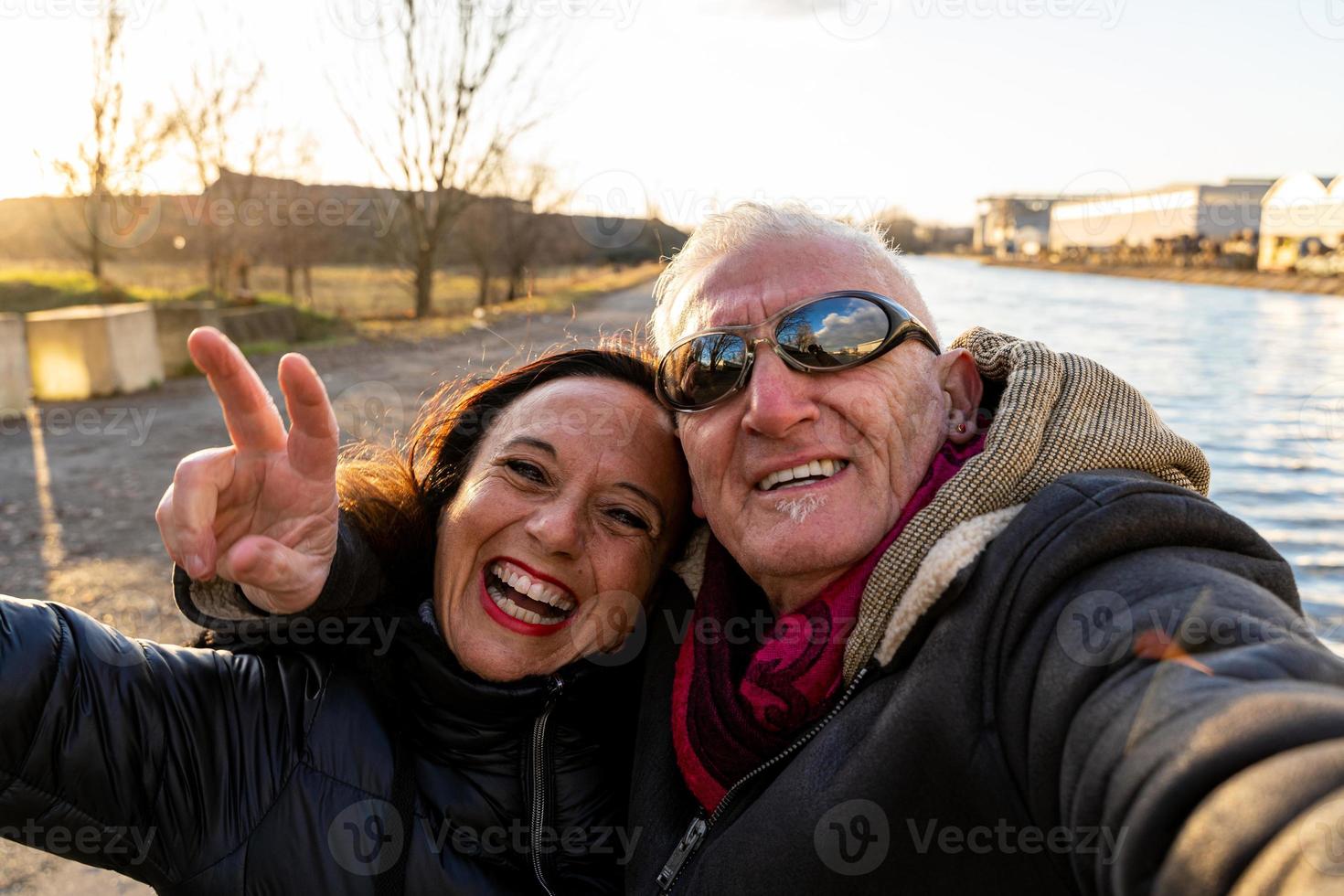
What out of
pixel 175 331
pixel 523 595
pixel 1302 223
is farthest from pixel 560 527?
pixel 1302 223

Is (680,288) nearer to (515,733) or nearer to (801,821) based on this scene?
(515,733)

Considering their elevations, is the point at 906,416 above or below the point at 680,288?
below

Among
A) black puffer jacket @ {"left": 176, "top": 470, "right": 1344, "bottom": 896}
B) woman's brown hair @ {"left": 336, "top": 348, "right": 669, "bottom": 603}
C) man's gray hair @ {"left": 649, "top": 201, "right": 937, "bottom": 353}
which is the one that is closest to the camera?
black puffer jacket @ {"left": 176, "top": 470, "right": 1344, "bottom": 896}

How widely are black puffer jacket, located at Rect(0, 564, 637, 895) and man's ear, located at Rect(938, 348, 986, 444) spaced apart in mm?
1018

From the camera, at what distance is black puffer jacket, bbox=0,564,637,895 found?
1782 mm

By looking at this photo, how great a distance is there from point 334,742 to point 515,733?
384 millimetres

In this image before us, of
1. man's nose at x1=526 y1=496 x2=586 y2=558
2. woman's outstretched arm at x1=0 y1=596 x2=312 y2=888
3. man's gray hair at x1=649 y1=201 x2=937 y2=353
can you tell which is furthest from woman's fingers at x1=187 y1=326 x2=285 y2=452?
man's gray hair at x1=649 y1=201 x2=937 y2=353

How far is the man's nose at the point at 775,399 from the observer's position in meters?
2.08

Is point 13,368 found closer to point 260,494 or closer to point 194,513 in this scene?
point 260,494

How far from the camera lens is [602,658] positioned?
7.60 feet

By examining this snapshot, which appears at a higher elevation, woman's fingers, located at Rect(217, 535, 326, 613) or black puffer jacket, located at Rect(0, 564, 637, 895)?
woman's fingers, located at Rect(217, 535, 326, 613)

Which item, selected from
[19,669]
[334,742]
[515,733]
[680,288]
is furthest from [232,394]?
[680,288]

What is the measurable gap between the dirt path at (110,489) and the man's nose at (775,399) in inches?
33.2

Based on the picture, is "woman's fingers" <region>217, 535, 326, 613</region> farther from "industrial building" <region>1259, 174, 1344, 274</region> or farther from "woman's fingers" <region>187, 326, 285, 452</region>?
"industrial building" <region>1259, 174, 1344, 274</region>
